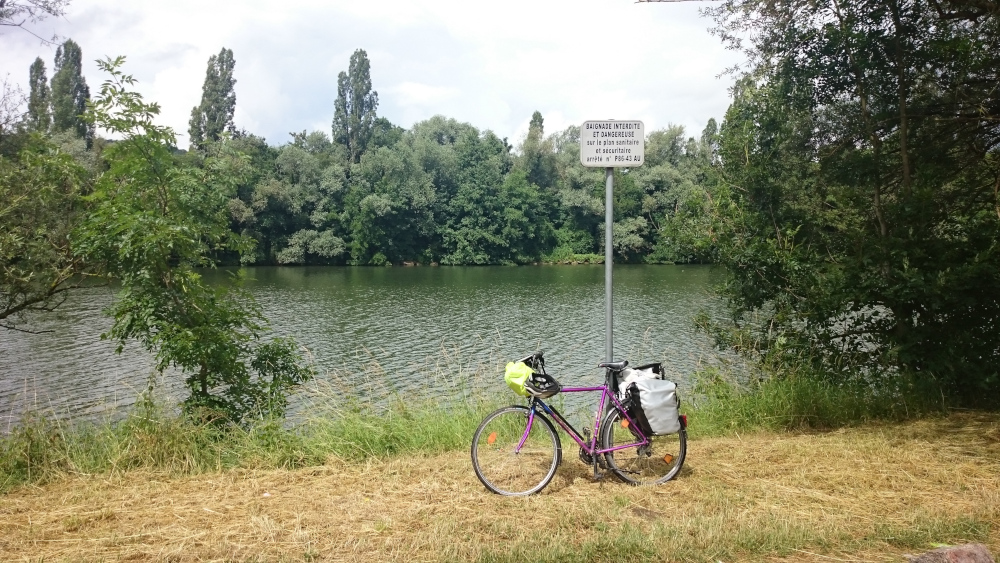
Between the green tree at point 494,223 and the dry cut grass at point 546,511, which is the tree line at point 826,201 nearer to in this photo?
the dry cut grass at point 546,511

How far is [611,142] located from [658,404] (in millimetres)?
2064

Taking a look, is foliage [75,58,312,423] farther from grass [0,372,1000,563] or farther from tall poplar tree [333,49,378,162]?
tall poplar tree [333,49,378,162]

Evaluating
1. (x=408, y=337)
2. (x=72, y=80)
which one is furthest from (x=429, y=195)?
(x=408, y=337)

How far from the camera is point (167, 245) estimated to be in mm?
7363

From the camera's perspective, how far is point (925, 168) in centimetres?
744

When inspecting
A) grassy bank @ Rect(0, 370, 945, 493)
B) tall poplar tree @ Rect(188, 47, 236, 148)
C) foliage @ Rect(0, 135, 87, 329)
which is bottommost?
grassy bank @ Rect(0, 370, 945, 493)

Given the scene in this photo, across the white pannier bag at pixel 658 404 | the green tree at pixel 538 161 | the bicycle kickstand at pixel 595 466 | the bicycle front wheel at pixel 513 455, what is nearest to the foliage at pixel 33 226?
the bicycle front wheel at pixel 513 455

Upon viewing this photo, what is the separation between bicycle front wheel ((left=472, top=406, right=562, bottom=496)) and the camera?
454 centimetres

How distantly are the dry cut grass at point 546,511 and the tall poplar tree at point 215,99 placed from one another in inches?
2327

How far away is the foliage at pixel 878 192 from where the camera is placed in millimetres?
7082

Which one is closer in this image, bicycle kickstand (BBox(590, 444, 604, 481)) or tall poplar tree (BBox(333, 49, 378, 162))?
→ bicycle kickstand (BBox(590, 444, 604, 481))

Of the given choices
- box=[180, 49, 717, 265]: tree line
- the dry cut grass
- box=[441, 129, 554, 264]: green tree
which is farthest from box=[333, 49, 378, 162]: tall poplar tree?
the dry cut grass

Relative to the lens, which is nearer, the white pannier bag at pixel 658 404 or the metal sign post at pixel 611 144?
the white pannier bag at pixel 658 404

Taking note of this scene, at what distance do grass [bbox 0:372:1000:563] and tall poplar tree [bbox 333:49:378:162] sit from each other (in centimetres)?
6692
